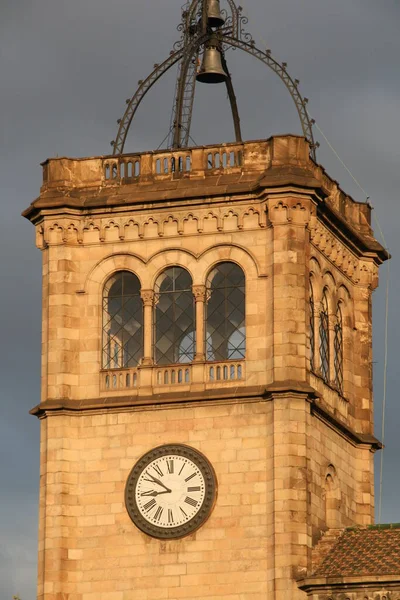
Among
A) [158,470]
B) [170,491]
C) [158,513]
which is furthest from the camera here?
[158,470]

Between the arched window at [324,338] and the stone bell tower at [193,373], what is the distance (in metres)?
0.09

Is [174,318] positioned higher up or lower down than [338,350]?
higher up

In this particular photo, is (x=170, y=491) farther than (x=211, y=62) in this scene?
No

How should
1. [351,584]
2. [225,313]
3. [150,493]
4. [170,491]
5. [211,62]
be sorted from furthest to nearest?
[211,62] < [225,313] < [150,493] < [170,491] < [351,584]

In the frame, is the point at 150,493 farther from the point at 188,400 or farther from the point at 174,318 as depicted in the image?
the point at 174,318

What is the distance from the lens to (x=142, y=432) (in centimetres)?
7256

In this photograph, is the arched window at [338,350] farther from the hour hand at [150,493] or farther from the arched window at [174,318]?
the hour hand at [150,493]

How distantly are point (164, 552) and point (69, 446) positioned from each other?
3812mm

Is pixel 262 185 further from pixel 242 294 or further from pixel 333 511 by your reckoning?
pixel 333 511

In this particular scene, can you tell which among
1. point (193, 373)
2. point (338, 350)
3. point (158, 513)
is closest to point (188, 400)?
point (193, 373)

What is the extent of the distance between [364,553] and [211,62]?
562 inches

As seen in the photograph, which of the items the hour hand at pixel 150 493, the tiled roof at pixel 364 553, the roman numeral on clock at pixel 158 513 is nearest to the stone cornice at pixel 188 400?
the hour hand at pixel 150 493

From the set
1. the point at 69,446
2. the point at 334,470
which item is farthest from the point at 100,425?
the point at 334,470

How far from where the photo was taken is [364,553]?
230 feet
